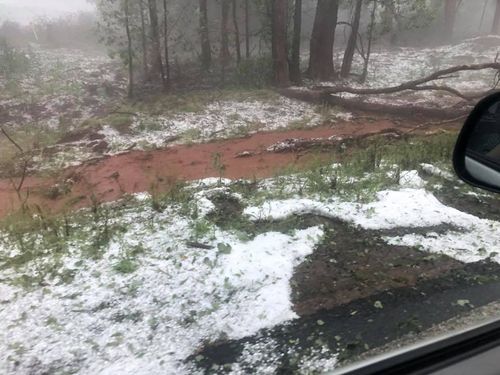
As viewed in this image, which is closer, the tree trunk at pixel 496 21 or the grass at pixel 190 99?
the grass at pixel 190 99

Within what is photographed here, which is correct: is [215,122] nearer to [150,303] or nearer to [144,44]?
[144,44]

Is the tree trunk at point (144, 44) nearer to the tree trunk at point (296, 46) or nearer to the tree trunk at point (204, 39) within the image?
the tree trunk at point (204, 39)

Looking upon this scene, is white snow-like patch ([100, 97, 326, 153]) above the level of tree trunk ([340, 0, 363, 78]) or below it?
below

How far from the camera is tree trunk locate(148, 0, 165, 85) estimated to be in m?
3.08

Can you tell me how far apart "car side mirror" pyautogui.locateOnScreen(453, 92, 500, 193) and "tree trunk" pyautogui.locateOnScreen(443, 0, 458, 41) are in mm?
5047

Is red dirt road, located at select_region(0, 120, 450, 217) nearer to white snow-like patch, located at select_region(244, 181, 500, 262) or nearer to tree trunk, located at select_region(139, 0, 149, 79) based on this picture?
white snow-like patch, located at select_region(244, 181, 500, 262)

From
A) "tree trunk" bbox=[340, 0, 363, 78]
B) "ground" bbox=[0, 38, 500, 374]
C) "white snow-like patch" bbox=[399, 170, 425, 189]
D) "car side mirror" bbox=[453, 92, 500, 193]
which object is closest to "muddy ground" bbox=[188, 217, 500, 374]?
"ground" bbox=[0, 38, 500, 374]

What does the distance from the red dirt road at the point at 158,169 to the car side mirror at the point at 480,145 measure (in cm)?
140

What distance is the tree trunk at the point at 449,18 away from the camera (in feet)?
21.5

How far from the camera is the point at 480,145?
214 cm

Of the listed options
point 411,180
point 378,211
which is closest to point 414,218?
point 378,211

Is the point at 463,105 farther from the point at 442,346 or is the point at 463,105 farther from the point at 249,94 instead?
the point at 442,346

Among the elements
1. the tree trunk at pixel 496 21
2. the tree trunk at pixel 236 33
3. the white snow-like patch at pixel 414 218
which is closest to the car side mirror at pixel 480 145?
the white snow-like patch at pixel 414 218

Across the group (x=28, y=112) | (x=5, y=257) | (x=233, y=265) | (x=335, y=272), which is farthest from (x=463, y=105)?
(x=5, y=257)
